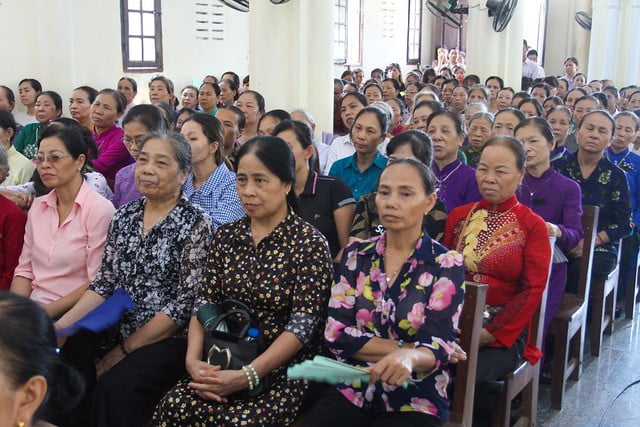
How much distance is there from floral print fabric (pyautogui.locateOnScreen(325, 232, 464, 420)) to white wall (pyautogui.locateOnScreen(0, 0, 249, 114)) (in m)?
6.38

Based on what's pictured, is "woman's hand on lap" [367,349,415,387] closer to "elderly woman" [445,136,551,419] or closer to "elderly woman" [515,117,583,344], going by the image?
"elderly woman" [445,136,551,419]

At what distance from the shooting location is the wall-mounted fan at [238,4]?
947cm

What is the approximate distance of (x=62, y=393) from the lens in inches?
59.9

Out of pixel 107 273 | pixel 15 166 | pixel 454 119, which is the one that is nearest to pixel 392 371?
pixel 107 273

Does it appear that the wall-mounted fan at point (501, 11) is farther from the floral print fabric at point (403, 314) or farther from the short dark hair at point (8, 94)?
the floral print fabric at point (403, 314)

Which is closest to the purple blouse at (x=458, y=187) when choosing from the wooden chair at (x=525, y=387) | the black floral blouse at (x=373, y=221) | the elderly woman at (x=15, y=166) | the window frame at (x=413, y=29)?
the black floral blouse at (x=373, y=221)

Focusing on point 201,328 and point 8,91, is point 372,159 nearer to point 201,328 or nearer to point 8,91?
point 201,328

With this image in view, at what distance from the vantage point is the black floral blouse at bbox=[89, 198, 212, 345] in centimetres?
261

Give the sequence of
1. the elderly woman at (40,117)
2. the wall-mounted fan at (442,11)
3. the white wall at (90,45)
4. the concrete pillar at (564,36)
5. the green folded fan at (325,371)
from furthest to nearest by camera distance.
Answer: the concrete pillar at (564,36) → the wall-mounted fan at (442,11) → the white wall at (90,45) → the elderly woman at (40,117) → the green folded fan at (325,371)

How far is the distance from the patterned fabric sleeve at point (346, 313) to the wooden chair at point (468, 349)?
319mm

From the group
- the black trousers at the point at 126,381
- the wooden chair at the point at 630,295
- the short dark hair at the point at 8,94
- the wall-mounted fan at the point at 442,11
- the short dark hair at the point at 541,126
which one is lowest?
the wooden chair at the point at 630,295

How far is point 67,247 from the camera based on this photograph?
288 centimetres

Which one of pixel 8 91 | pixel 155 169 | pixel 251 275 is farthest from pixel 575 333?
pixel 8 91

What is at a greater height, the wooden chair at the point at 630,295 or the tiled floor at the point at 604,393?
the wooden chair at the point at 630,295
